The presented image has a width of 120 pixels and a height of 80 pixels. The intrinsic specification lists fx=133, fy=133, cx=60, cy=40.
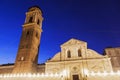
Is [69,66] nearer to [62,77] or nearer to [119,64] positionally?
[62,77]

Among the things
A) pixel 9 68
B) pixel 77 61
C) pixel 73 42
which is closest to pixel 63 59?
pixel 77 61

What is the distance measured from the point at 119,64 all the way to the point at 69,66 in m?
11.4

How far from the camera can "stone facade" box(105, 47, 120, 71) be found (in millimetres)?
27312

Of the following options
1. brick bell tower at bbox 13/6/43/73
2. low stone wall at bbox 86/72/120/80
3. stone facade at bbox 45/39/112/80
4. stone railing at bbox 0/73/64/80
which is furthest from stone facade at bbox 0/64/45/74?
low stone wall at bbox 86/72/120/80

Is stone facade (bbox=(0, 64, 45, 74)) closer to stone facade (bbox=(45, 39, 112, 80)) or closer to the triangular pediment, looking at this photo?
stone facade (bbox=(45, 39, 112, 80))

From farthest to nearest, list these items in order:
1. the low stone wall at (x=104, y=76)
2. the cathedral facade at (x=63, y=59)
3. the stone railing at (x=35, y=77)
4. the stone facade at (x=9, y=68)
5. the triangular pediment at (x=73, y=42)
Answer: the stone facade at (x=9, y=68) → the triangular pediment at (x=73, y=42) → the cathedral facade at (x=63, y=59) → the stone railing at (x=35, y=77) → the low stone wall at (x=104, y=76)

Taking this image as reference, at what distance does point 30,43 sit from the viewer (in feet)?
92.6

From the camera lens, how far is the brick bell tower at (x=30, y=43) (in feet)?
86.1

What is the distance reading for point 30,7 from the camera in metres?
34.0

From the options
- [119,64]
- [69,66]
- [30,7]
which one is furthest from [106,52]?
[30,7]

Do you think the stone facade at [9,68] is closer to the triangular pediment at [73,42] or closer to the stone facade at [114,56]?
the triangular pediment at [73,42]

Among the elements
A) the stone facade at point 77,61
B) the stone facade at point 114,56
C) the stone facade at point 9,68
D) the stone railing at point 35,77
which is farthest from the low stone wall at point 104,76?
the stone facade at point 9,68

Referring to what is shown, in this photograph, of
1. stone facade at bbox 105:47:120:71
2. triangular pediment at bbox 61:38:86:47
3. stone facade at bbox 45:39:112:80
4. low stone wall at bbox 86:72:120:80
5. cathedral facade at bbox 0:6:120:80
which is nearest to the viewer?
low stone wall at bbox 86:72:120:80

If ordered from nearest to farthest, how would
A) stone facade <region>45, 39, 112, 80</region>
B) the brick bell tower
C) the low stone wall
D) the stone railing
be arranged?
1. the low stone wall
2. the stone railing
3. stone facade <region>45, 39, 112, 80</region>
4. the brick bell tower
